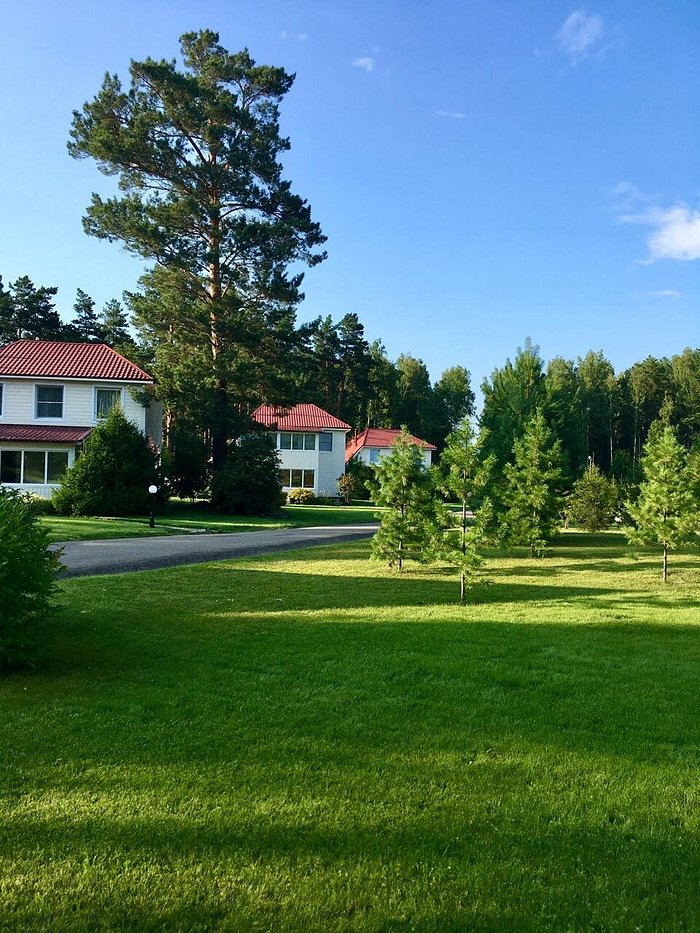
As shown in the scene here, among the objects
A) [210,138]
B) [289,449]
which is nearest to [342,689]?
[210,138]

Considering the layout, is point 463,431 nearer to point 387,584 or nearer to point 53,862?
point 387,584

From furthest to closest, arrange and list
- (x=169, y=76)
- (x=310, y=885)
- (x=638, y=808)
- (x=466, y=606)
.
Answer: (x=169, y=76) → (x=466, y=606) → (x=638, y=808) → (x=310, y=885)

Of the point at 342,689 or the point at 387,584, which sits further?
the point at 387,584

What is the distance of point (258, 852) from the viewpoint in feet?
10.8

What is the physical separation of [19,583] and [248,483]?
81.5 feet

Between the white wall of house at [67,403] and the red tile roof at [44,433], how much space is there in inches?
16.5

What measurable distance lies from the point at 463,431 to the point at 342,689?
6.45 metres

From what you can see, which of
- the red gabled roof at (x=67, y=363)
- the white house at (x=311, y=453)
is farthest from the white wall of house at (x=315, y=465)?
the red gabled roof at (x=67, y=363)

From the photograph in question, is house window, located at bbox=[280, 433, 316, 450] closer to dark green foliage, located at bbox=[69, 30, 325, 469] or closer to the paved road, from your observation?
dark green foliage, located at bbox=[69, 30, 325, 469]

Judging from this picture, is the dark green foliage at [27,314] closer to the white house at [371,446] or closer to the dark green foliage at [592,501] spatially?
the white house at [371,446]

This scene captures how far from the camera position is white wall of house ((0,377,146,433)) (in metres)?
32.2

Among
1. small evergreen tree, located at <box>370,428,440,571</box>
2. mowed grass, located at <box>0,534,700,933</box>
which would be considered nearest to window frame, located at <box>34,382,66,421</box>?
small evergreen tree, located at <box>370,428,440,571</box>

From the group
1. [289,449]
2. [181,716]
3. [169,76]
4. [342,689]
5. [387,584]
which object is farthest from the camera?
[289,449]

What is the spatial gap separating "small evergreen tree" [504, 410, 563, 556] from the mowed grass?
969cm
